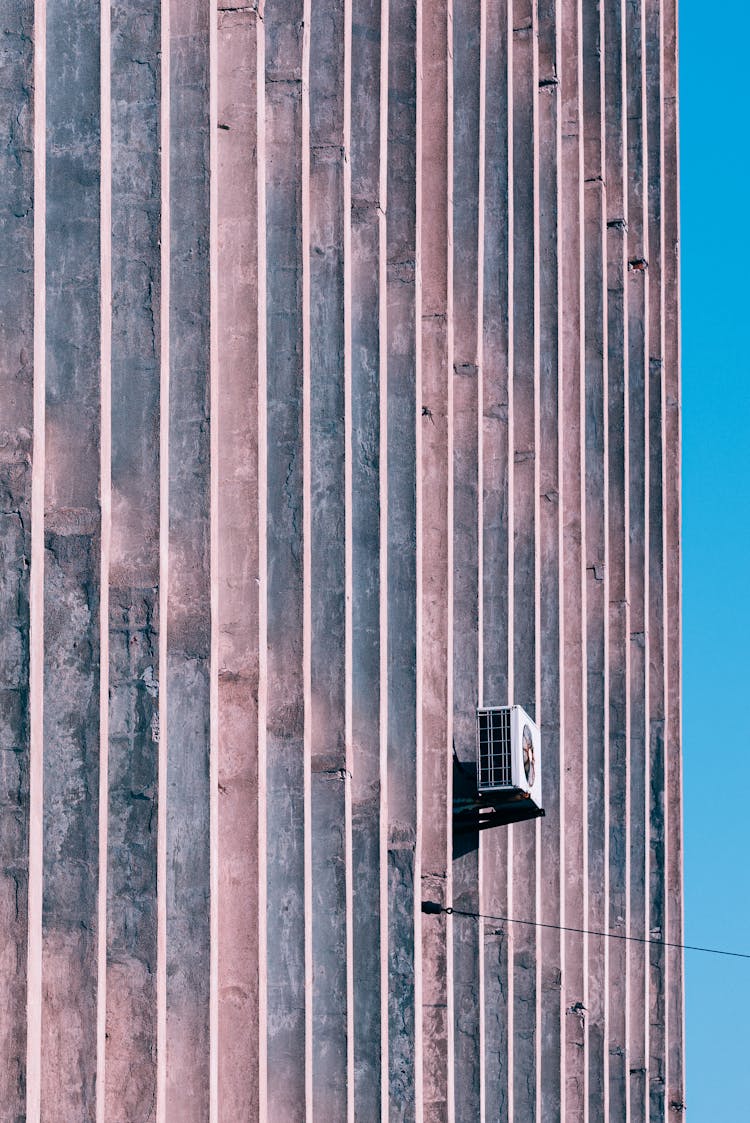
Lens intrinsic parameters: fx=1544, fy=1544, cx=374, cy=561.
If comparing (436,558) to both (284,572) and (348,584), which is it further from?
(284,572)

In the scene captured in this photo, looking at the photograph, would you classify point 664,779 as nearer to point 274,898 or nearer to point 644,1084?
point 644,1084

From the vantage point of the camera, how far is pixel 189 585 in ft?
27.0

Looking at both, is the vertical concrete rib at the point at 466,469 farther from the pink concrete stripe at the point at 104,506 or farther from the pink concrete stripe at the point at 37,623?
the pink concrete stripe at the point at 37,623

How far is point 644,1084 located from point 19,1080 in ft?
38.3

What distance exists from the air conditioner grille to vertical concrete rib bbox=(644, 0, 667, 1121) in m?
5.89

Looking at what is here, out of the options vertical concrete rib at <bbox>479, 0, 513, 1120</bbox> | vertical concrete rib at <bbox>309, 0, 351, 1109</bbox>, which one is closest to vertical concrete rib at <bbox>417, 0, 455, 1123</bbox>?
vertical concrete rib at <bbox>479, 0, 513, 1120</bbox>

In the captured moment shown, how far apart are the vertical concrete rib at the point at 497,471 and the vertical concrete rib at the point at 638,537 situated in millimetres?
4343

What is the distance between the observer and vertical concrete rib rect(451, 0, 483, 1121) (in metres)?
12.0

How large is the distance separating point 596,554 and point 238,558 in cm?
771

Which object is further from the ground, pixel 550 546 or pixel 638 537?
pixel 638 537

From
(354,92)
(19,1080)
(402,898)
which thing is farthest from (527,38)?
(19,1080)

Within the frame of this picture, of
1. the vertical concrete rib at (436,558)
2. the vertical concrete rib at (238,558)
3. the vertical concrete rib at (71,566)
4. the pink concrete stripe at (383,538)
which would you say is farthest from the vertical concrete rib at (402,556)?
the vertical concrete rib at (71,566)

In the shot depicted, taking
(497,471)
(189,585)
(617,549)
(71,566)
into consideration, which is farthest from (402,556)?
(617,549)

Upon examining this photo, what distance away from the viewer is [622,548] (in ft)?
56.1
